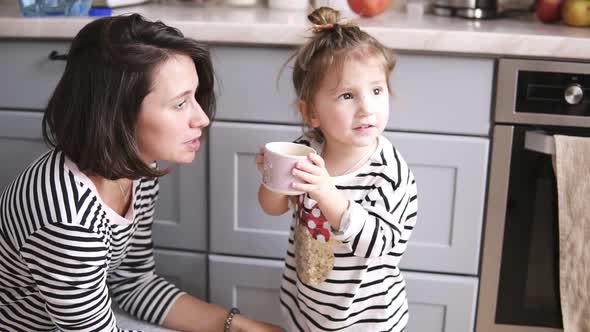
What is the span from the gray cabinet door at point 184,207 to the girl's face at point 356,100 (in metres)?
0.50

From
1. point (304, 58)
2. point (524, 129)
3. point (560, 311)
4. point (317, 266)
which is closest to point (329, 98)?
point (304, 58)

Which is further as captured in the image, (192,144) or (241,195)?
(241,195)

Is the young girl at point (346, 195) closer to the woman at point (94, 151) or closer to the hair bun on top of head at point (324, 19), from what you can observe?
the hair bun on top of head at point (324, 19)

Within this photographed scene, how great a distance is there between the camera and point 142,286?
1791 mm

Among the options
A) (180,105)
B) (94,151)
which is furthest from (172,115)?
(94,151)

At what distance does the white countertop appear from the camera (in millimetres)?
1585

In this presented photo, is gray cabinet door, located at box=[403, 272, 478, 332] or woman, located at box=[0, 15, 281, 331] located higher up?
woman, located at box=[0, 15, 281, 331]

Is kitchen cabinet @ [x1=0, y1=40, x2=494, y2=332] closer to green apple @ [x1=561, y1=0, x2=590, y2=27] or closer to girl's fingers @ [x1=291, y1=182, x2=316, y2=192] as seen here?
green apple @ [x1=561, y1=0, x2=590, y2=27]

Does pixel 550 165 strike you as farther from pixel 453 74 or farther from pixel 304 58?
pixel 304 58

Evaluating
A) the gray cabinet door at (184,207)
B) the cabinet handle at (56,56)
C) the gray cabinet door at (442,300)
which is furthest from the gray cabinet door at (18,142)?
the gray cabinet door at (442,300)

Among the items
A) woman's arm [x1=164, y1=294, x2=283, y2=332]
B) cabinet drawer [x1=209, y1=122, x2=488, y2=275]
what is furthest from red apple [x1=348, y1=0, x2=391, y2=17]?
woman's arm [x1=164, y1=294, x2=283, y2=332]

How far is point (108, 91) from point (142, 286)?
601 mm

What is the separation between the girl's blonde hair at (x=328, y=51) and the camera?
136 cm

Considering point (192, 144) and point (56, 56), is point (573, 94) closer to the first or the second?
point (192, 144)
